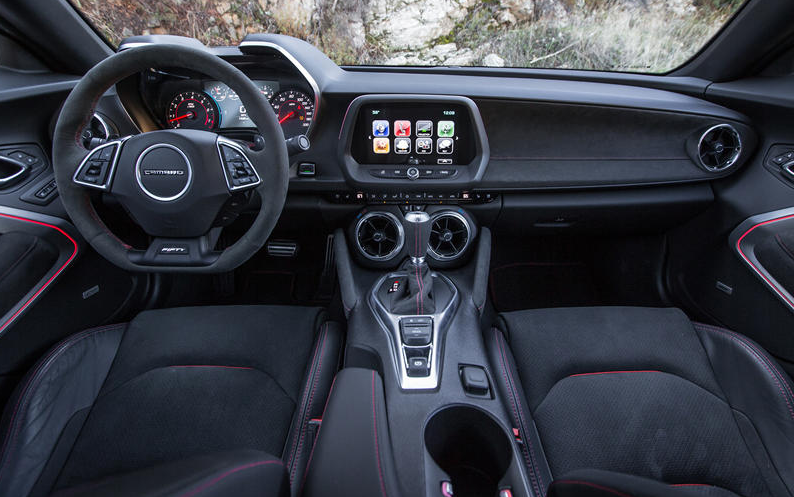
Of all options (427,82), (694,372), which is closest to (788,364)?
(694,372)

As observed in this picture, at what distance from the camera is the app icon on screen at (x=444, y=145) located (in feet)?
5.72

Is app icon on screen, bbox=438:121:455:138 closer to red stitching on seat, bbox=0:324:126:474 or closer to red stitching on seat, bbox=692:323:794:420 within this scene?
red stitching on seat, bbox=692:323:794:420

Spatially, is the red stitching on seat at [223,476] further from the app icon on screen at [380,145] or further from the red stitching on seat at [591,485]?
the app icon on screen at [380,145]

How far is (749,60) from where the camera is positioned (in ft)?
5.68

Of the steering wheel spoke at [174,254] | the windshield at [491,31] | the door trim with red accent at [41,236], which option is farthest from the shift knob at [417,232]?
the door trim with red accent at [41,236]

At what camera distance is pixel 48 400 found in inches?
50.2

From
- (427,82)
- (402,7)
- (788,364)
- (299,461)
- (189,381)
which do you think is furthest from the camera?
(402,7)

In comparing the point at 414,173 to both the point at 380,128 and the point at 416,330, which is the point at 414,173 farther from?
the point at 416,330

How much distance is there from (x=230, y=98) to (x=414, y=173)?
0.86 meters

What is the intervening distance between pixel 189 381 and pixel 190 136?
31.2 inches

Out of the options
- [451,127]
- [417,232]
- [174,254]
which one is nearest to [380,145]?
[451,127]

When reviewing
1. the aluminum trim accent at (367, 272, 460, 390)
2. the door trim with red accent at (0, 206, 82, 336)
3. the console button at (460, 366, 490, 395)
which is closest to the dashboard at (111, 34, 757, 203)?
the aluminum trim accent at (367, 272, 460, 390)

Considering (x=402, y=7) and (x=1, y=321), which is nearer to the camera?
(x=1, y=321)

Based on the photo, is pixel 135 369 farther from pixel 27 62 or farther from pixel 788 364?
pixel 788 364
